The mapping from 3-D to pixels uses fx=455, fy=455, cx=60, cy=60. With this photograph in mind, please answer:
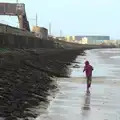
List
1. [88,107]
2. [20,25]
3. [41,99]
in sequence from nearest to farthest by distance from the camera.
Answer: [88,107] → [41,99] → [20,25]

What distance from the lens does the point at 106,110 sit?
1355 cm

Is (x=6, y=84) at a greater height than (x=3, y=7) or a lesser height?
lesser

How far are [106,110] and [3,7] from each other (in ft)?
323

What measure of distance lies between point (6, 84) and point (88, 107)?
4.08 m

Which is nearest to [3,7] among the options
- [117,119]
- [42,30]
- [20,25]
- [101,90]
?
[20,25]

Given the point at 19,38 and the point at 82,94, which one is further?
the point at 19,38

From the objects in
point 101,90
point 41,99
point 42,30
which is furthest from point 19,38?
point 42,30

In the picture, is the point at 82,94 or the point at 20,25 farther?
the point at 20,25

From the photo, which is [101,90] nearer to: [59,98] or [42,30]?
[59,98]

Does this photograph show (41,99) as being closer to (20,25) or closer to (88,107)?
(88,107)

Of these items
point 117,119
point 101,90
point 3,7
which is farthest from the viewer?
point 3,7

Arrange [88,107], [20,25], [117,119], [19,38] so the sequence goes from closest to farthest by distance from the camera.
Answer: [117,119] → [88,107] → [19,38] → [20,25]

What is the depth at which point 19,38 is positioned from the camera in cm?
4597

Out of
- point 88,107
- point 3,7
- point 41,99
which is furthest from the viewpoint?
point 3,7
